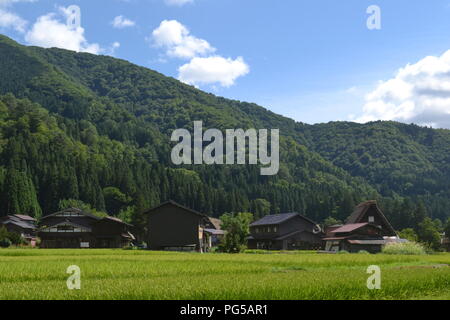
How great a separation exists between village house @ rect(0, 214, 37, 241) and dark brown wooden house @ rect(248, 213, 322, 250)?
40.5 meters

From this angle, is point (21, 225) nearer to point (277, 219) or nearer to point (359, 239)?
point (277, 219)

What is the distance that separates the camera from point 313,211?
160m

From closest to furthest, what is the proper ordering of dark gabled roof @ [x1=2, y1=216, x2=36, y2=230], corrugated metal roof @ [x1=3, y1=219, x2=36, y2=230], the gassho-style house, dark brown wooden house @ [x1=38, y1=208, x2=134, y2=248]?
the gassho-style house, dark brown wooden house @ [x1=38, y1=208, x2=134, y2=248], corrugated metal roof @ [x1=3, y1=219, x2=36, y2=230], dark gabled roof @ [x1=2, y1=216, x2=36, y2=230]

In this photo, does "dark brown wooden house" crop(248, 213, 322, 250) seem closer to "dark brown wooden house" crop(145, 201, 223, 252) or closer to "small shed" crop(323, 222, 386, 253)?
"small shed" crop(323, 222, 386, 253)

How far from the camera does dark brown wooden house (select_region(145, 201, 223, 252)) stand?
79.2 m

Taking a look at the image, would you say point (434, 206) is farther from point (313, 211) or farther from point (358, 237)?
point (358, 237)

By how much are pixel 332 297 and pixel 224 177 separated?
575 ft

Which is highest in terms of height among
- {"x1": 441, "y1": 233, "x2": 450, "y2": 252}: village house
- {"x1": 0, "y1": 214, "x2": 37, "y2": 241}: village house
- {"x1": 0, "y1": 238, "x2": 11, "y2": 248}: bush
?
{"x1": 0, "y1": 214, "x2": 37, "y2": 241}: village house

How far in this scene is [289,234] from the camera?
88875mm

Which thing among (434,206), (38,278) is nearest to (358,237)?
(38,278)

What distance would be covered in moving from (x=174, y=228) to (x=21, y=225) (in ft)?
104

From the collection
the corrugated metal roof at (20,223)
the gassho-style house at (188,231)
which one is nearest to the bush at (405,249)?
the gassho-style house at (188,231)

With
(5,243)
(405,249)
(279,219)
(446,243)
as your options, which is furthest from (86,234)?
(446,243)

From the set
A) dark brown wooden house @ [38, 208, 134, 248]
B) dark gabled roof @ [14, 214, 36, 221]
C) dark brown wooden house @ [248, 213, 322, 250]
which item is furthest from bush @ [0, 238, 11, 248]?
dark brown wooden house @ [248, 213, 322, 250]
